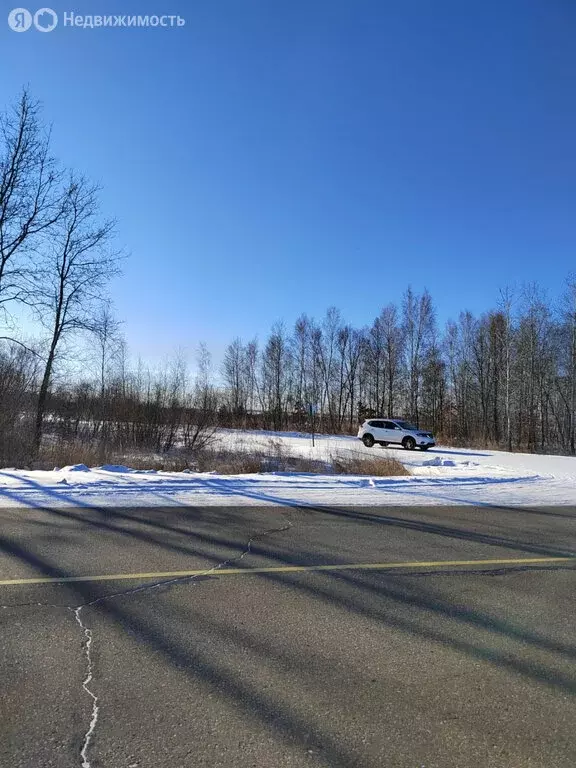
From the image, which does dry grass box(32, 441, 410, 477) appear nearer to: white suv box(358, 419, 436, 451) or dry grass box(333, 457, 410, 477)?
dry grass box(333, 457, 410, 477)

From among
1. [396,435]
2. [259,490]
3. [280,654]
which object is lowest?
[280,654]

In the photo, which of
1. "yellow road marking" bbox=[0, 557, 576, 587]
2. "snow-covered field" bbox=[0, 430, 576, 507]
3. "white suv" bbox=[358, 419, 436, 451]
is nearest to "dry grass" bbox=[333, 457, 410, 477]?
"snow-covered field" bbox=[0, 430, 576, 507]

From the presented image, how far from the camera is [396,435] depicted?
106ft

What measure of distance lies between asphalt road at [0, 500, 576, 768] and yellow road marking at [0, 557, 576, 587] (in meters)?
0.04

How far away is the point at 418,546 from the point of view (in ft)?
21.0

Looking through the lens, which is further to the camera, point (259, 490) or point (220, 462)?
point (220, 462)

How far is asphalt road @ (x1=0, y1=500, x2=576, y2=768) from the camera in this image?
2428mm

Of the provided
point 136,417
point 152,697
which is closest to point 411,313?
point 136,417

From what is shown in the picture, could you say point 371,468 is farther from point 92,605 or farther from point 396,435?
point 396,435

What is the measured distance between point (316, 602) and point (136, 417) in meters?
22.2

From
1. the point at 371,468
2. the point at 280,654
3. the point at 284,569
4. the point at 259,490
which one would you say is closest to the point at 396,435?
the point at 371,468

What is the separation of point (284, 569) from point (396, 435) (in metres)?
28.2

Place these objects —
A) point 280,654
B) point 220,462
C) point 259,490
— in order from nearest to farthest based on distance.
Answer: point 280,654, point 259,490, point 220,462

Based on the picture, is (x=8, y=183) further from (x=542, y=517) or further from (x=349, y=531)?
(x=542, y=517)
